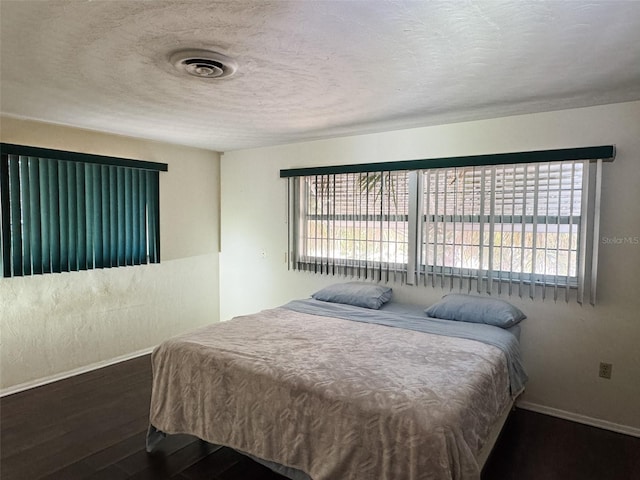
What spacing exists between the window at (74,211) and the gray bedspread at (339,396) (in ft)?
5.69

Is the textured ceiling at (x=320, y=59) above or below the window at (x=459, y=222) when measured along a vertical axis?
above

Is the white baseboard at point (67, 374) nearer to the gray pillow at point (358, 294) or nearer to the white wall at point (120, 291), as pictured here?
the white wall at point (120, 291)

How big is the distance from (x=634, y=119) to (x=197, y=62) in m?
2.84

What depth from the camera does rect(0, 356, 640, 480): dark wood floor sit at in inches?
88.2

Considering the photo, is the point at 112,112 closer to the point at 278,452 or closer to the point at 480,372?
the point at 278,452

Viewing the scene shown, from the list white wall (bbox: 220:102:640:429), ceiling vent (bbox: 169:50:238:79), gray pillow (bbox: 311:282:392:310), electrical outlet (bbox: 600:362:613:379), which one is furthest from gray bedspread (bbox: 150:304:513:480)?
ceiling vent (bbox: 169:50:238:79)

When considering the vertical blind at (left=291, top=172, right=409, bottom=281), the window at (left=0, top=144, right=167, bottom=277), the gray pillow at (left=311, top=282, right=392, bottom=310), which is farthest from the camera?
the vertical blind at (left=291, top=172, right=409, bottom=281)

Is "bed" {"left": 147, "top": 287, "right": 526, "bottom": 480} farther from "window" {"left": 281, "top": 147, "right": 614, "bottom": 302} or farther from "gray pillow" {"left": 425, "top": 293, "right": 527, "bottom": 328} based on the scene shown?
"window" {"left": 281, "top": 147, "right": 614, "bottom": 302}

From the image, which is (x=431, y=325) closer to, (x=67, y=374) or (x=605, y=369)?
(x=605, y=369)

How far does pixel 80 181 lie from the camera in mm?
3561

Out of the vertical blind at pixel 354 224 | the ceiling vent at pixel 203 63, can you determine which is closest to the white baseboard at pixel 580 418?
the vertical blind at pixel 354 224

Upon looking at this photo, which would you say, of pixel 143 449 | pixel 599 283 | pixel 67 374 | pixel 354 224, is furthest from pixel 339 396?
pixel 67 374

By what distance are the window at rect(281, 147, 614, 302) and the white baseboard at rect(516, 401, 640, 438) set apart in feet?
2.83

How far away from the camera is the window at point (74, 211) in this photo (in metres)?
3.17
